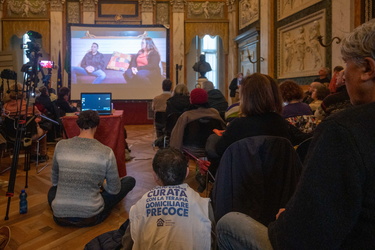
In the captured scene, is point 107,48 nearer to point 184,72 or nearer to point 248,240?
point 184,72

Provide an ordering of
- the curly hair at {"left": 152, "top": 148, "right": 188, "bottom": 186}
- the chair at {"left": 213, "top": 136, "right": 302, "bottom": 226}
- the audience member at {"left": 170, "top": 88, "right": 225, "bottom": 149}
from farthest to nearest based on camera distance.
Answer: the audience member at {"left": 170, "top": 88, "right": 225, "bottom": 149}, the chair at {"left": 213, "top": 136, "right": 302, "bottom": 226}, the curly hair at {"left": 152, "top": 148, "right": 188, "bottom": 186}

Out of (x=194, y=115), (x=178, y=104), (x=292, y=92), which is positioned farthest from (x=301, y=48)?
(x=194, y=115)

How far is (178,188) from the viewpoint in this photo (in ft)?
4.19

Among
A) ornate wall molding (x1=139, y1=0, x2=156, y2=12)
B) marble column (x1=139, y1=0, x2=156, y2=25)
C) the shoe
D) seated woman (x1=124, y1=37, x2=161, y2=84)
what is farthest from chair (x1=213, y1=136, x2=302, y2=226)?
ornate wall molding (x1=139, y1=0, x2=156, y2=12)

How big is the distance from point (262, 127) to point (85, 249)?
4.49 ft

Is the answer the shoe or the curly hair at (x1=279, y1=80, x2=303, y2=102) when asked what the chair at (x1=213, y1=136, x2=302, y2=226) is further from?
the curly hair at (x1=279, y1=80, x2=303, y2=102)

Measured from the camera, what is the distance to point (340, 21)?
4.97 metres

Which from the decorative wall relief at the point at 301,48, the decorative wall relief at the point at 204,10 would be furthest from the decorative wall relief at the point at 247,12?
the decorative wall relief at the point at 301,48

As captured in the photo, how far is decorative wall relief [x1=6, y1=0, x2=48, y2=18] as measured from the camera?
9.12 m

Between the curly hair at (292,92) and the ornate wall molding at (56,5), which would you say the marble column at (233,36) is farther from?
the curly hair at (292,92)

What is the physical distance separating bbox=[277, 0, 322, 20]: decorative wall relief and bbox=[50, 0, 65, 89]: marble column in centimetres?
635

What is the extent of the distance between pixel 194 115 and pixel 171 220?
193cm

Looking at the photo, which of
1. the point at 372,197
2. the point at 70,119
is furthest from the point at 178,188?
the point at 70,119

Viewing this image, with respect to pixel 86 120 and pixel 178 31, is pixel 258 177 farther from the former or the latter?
pixel 178 31
